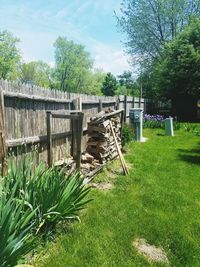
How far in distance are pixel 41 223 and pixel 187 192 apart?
3.34 metres

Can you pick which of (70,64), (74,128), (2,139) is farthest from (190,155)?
(70,64)

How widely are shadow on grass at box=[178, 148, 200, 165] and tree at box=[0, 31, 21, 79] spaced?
4008 cm

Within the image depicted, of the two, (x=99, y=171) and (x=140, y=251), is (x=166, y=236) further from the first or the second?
(x=99, y=171)

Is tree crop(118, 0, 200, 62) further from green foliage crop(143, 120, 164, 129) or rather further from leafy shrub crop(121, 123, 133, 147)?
leafy shrub crop(121, 123, 133, 147)

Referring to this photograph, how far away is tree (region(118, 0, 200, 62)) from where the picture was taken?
26.2 meters

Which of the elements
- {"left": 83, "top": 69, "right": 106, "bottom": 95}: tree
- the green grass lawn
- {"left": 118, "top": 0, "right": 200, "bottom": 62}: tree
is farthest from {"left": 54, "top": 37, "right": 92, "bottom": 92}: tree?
the green grass lawn

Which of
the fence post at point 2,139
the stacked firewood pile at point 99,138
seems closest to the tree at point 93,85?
the stacked firewood pile at point 99,138

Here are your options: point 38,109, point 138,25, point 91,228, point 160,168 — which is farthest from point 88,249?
point 138,25

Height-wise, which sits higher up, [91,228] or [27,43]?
[27,43]

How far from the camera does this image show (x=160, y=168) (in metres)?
7.78

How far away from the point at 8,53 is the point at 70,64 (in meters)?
14.1

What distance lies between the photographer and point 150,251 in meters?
3.73

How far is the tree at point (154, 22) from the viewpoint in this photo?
2616 cm

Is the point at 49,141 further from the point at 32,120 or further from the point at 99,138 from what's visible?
the point at 99,138
